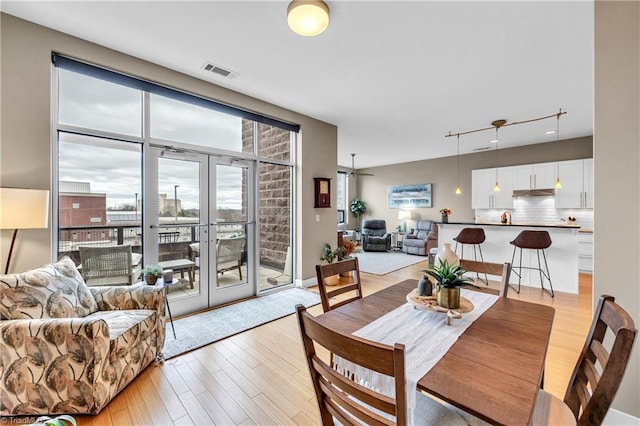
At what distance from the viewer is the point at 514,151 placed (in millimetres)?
6770

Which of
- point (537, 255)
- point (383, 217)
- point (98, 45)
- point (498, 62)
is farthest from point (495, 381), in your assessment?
point (383, 217)

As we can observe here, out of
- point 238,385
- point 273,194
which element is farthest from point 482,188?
point 238,385

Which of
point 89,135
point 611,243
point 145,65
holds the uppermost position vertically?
point 145,65

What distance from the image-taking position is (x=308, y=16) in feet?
6.74

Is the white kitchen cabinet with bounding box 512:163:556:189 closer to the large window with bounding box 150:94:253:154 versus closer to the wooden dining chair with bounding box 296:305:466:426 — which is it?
the large window with bounding box 150:94:253:154

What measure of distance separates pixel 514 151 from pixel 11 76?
8601 millimetres

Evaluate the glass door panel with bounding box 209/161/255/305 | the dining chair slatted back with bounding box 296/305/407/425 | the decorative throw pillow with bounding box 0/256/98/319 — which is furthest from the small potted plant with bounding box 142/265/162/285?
the dining chair slatted back with bounding box 296/305/407/425

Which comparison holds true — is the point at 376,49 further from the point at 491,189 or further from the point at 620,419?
the point at 491,189

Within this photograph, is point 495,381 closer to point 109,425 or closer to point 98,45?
point 109,425

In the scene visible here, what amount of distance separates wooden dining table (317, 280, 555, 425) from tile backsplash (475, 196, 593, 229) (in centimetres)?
621

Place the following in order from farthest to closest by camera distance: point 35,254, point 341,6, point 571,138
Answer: point 571,138 < point 35,254 < point 341,6

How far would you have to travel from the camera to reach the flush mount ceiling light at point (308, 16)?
200 centimetres

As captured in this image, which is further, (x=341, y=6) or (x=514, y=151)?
(x=514, y=151)

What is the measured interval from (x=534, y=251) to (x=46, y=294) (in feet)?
19.9
